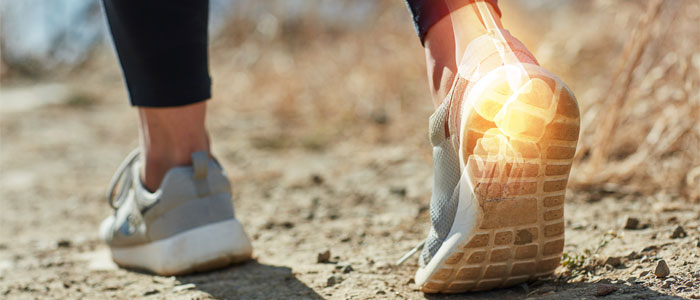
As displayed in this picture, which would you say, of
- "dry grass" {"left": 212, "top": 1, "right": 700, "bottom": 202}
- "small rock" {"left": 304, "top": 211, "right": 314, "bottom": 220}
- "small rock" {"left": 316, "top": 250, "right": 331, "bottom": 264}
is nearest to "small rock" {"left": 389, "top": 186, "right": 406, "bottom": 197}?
"small rock" {"left": 304, "top": 211, "right": 314, "bottom": 220}

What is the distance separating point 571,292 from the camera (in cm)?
98

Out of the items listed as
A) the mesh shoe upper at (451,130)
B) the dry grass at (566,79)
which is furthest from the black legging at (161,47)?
the dry grass at (566,79)

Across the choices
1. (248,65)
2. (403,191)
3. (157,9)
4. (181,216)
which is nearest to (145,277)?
(181,216)

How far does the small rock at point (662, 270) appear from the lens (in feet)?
3.18

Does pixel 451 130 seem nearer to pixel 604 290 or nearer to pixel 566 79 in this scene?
pixel 604 290

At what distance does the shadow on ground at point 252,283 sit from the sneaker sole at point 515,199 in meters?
0.27

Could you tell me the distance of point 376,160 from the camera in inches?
99.9

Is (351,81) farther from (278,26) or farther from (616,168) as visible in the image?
(616,168)

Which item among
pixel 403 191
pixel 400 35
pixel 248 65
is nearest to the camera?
pixel 403 191

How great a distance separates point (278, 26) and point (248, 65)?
387mm

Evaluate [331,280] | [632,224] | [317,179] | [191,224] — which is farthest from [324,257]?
[317,179]

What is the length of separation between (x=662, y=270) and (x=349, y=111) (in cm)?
246

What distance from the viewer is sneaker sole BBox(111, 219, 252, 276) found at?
4.21ft

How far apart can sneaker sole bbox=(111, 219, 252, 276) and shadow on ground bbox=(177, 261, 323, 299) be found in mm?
24
